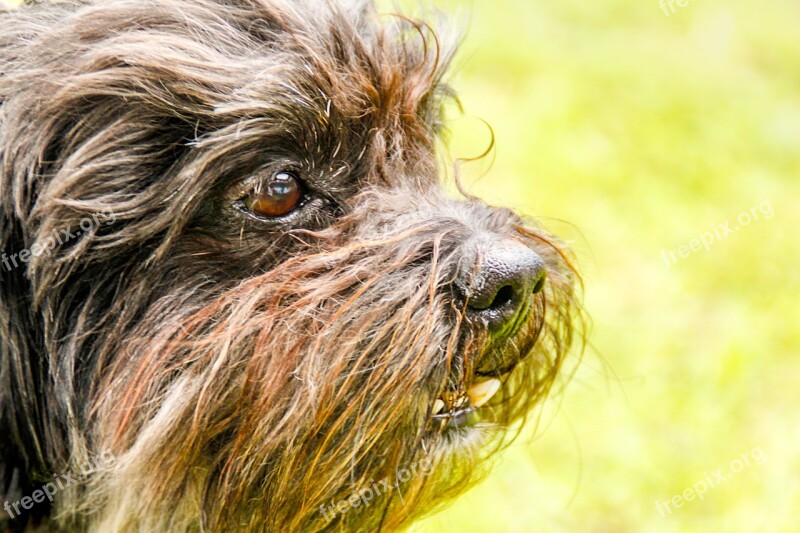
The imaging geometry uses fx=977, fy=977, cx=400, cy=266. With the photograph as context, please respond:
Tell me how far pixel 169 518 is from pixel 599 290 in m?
4.22

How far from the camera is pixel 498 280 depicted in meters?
2.93

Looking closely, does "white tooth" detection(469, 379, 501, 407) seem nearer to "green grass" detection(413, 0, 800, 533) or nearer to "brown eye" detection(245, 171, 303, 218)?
"brown eye" detection(245, 171, 303, 218)

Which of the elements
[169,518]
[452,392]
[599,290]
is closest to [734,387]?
[599,290]

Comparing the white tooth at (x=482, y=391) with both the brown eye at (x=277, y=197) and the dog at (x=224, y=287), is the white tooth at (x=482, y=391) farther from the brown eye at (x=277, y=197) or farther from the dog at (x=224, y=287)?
the brown eye at (x=277, y=197)

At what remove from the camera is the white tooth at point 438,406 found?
9.96ft

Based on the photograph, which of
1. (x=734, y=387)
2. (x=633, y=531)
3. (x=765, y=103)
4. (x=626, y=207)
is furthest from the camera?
(x=765, y=103)

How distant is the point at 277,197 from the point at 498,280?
0.77 m

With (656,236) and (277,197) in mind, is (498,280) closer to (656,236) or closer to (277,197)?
(277,197)

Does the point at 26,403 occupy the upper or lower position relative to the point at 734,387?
upper

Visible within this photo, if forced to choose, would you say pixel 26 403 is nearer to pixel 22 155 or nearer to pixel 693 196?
pixel 22 155

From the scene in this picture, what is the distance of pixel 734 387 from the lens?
584cm

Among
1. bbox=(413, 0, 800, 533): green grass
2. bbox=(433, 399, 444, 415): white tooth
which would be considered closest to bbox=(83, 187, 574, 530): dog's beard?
bbox=(433, 399, 444, 415): white tooth

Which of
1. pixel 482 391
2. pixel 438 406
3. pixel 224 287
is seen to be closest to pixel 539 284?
pixel 482 391

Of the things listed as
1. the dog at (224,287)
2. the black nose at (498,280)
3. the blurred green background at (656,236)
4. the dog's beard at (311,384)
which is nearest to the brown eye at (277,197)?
the dog at (224,287)
